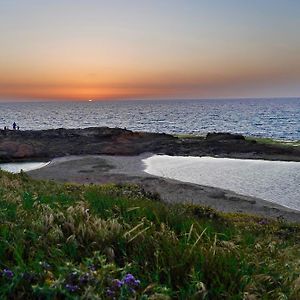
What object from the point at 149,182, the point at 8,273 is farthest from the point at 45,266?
the point at 149,182

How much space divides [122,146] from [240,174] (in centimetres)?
2231

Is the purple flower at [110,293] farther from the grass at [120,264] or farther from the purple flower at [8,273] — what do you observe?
the purple flower at [8,273]

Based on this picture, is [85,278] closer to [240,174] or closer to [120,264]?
[120,264]

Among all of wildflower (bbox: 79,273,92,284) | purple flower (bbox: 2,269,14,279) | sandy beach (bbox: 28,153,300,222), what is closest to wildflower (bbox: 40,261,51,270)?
purple flower (bbox: 2,269,14,279)

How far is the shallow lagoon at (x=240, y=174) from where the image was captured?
→ 1216 inches

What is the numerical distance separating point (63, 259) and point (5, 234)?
2.34 ft

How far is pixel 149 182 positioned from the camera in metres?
33.6

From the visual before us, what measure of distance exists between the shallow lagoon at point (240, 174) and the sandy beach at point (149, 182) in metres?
2.11

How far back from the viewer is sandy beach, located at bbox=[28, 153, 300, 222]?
2500 centimetres

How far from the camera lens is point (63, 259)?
379cm

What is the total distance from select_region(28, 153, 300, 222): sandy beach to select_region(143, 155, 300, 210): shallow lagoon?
2107 millimetres

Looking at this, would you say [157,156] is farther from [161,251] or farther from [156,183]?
[161,251]

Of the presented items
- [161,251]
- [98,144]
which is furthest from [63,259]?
[98,144]

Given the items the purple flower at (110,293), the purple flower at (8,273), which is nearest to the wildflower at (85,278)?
the purple flower at (110,293)
